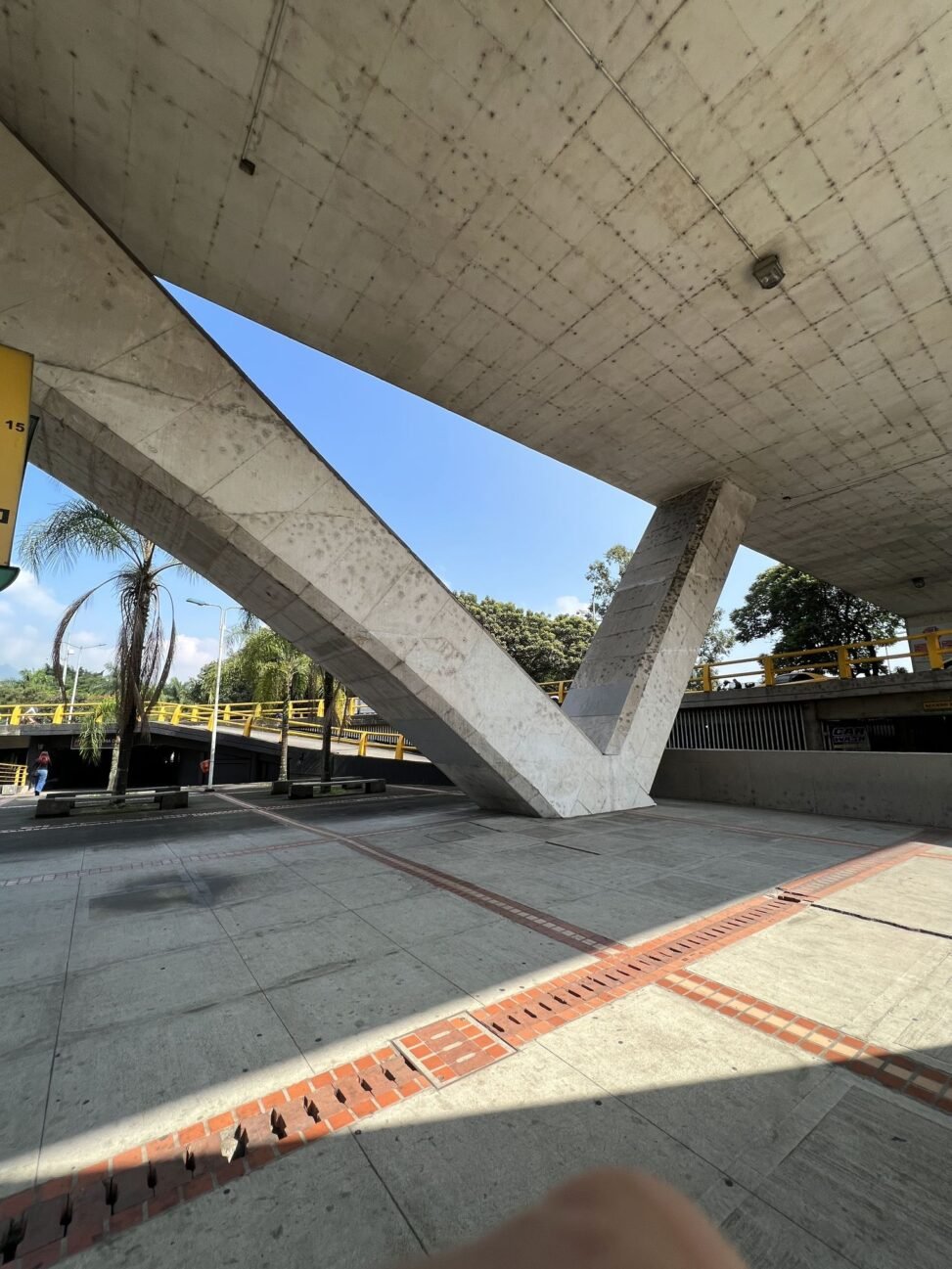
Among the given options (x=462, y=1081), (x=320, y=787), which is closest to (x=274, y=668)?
(x=320, y=787)

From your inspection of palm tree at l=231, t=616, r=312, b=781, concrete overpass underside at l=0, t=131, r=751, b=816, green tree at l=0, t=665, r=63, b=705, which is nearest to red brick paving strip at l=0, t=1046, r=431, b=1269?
concrete overpass underside at l=0, t=131, r=751, b=816

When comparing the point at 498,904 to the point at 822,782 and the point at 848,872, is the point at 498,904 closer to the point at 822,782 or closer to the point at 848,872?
the point at 848,872

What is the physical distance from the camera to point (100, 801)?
1250cm

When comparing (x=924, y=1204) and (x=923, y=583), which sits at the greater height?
(x=923, y=583)

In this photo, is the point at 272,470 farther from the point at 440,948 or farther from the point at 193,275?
the point at 440,948

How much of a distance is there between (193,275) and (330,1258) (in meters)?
9.70

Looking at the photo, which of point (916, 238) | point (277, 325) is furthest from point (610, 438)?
point (277, 325)

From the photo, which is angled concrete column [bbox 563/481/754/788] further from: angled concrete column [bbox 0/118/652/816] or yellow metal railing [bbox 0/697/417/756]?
yellow metal railing [bbox 0/697/417/756]

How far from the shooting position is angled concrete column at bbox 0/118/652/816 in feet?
20.7

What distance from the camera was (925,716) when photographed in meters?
13.4

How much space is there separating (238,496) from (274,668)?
40.2ft

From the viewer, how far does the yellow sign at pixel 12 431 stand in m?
5.79

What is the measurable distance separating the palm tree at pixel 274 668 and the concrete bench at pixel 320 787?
262 centimetres

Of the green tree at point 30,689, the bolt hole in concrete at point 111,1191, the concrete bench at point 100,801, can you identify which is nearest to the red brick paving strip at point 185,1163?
the bolt hole in concrete at point 111,1191
